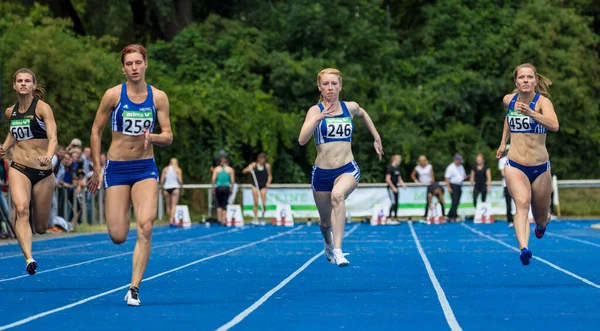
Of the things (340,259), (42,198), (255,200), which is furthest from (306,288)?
(255,200)

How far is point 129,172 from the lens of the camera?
1068cm

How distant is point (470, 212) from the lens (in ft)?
127

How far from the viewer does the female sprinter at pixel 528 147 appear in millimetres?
13367

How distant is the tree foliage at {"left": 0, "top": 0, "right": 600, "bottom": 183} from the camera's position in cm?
4356

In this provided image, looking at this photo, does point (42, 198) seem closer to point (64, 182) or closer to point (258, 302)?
point (258, 302)

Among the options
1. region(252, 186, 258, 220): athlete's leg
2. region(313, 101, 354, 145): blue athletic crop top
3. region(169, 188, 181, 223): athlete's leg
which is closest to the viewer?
region(313, 101, 354, 145): blue athletic crop top

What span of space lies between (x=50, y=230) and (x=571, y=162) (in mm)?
29275

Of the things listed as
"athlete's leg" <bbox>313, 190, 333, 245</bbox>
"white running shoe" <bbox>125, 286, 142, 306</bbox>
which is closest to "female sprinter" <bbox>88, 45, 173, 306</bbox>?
"white running shoe" <bbox>125, 286, 142, 306</bbox>

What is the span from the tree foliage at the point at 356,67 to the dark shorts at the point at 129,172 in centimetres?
2981

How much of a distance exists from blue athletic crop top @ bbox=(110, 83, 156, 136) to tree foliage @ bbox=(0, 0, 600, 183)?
29.8 meters

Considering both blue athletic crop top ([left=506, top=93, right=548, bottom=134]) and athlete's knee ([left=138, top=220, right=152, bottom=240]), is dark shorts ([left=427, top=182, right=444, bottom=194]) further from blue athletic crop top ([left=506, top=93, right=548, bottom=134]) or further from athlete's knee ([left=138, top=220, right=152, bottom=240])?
athlete's knee ([left=138, top=220, right=152, bottom=240])

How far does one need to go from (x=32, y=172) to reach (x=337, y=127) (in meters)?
3.40

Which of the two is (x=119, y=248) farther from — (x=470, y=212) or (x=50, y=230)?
(x=470, y=212)

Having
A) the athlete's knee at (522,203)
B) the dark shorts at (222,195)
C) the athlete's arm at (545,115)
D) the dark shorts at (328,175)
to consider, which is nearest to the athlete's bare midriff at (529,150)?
the athlete's arm at (545,115)
